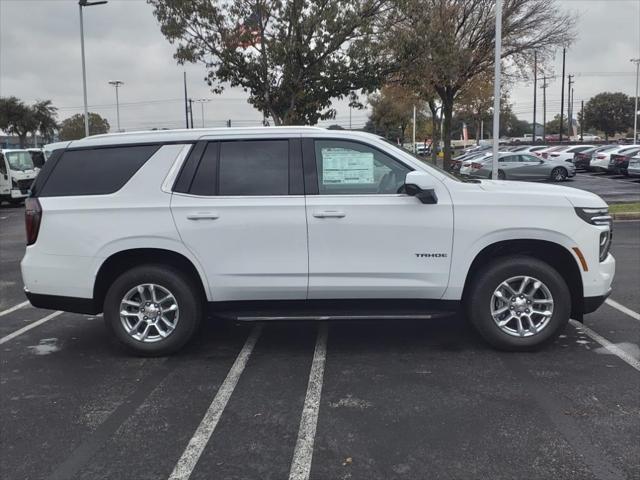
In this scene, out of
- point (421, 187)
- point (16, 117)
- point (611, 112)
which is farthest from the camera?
point (611, 112)

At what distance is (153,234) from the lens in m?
4.98

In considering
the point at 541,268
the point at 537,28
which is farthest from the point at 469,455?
the point at 537,28

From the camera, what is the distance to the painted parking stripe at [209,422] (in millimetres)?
3355

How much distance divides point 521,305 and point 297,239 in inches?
76.4

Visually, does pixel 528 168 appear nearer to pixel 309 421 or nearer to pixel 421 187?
pixel 421 187

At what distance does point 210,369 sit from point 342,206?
1702mm

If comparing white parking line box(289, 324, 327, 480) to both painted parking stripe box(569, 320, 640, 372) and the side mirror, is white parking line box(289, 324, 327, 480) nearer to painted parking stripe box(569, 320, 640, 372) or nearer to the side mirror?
the side mirror

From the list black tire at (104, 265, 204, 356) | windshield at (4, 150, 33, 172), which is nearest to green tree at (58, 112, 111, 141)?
windshield at (4, 150, 33, 172)

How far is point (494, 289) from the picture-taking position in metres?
4.98

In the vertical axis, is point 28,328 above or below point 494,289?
below

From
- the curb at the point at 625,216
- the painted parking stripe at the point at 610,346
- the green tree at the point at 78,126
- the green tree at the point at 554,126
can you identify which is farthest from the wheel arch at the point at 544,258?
the green tree at the point at 554,126

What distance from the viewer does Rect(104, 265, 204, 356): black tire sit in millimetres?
5059

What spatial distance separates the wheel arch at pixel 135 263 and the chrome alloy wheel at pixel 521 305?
246cm

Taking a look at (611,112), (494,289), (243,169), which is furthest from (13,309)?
(611,112)
